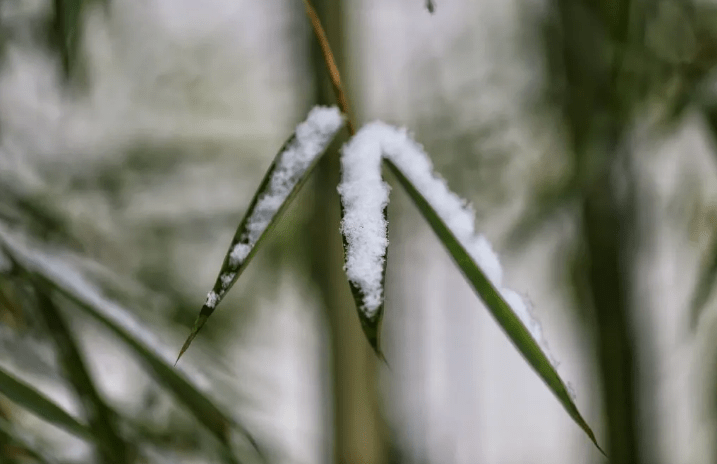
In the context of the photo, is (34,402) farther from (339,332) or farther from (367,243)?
(339,332)

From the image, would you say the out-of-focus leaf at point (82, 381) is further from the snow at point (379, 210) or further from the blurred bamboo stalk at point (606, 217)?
the blurred bamboo stalk at point (606, 217)

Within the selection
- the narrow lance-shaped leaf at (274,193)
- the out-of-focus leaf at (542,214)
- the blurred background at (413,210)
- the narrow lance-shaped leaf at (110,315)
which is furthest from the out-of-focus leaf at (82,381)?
the out-of-focus leaf at (542,214)

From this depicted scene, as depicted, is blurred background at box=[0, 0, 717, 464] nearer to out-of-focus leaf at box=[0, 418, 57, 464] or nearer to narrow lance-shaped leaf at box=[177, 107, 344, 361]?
out-of-focus leaf at box=[0, 418, 57, 464]

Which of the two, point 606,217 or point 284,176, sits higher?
point 606,217

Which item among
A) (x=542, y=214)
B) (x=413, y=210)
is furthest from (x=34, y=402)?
(x=413, y=210)

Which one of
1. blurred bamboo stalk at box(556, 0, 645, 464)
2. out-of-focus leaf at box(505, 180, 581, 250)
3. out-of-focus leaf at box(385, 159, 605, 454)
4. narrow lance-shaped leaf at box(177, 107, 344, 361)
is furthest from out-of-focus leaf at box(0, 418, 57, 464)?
blurred bamboo stalk at box(556, 0, 645, 464)

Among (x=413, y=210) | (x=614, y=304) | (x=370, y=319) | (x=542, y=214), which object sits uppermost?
(x=413, y=210)
